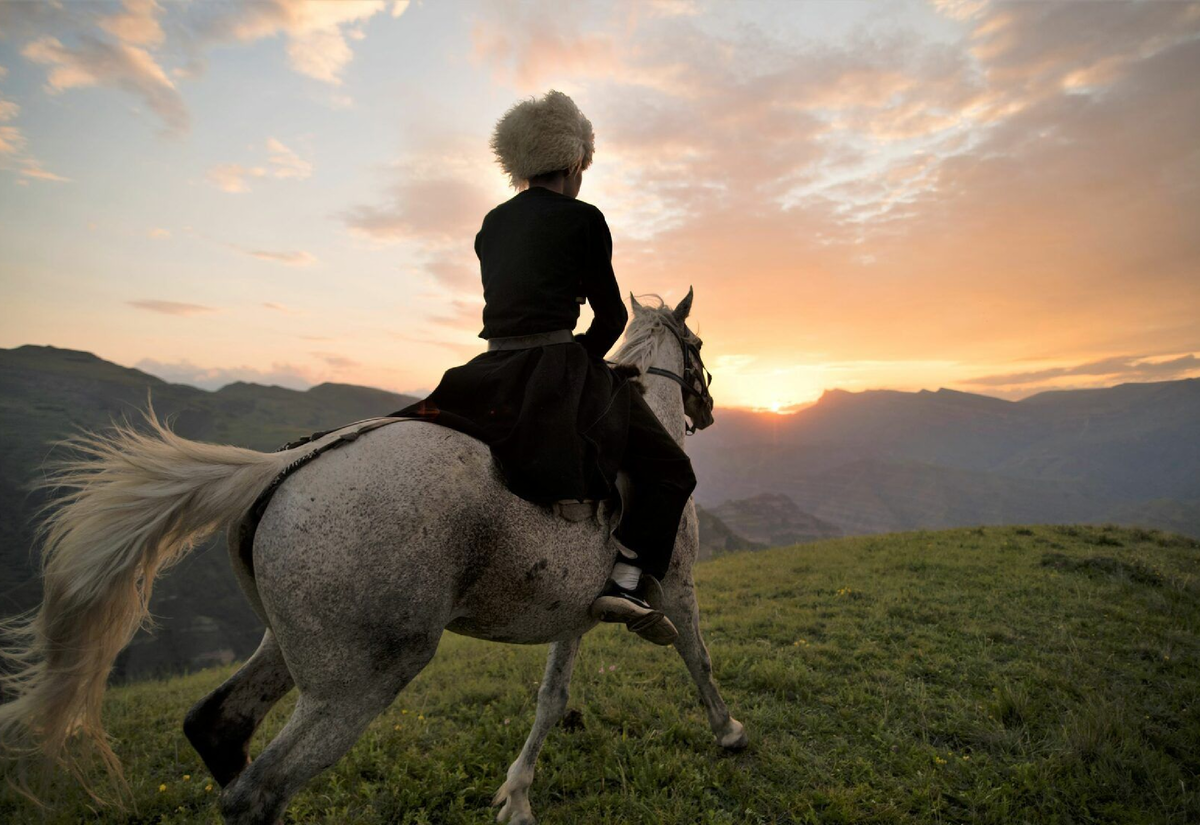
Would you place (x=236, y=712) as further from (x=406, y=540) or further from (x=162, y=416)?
(x=162, y=416)

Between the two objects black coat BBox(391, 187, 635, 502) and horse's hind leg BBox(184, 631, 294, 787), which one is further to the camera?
horse's hind leg BBox(184, 631, 294, 787)

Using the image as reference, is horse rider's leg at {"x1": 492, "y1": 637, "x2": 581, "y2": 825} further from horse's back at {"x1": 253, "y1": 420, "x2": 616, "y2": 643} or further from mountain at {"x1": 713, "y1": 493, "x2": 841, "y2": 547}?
mountain at {"x1": 713, "y1": 493, "x2": 841, "y2": 547}

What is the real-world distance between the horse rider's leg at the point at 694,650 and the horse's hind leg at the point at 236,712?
7.76 ft

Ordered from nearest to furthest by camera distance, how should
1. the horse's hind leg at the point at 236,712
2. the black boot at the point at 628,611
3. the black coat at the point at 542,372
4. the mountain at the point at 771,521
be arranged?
the black coat at the point at 542,372 → the horse's hind leg at the point at 236,712 → the black boot at the point at 628,611 → the mountain at the point at 771,521

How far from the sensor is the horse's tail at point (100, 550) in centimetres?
229

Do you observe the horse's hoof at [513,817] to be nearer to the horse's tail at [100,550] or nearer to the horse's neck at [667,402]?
the horse's tail at [100,550]

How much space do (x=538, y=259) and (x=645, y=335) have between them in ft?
5.31

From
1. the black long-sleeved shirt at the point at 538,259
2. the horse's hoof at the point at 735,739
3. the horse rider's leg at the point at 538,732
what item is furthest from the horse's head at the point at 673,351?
the horse's hoof at the point at 735,739

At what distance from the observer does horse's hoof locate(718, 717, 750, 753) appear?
4109 mm

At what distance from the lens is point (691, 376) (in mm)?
4492

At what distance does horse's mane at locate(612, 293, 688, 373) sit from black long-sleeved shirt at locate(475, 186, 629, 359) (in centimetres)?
117

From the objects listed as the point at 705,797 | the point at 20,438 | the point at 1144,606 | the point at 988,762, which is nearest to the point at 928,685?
the point at 988,762

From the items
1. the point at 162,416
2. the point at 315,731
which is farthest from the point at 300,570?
the point at 162,416

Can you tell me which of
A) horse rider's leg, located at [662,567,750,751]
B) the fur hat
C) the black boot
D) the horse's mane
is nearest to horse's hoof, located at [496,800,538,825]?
horse rider's leg, located at [662,567,750,751]
